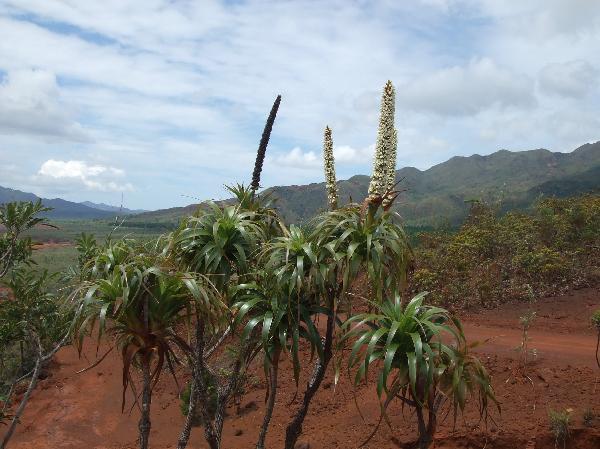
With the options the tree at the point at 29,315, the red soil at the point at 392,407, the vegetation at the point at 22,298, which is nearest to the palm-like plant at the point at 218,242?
the red soil at the point at 392,407

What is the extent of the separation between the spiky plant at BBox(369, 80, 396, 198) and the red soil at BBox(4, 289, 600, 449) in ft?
5.69

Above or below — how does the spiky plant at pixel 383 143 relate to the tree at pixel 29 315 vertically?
above

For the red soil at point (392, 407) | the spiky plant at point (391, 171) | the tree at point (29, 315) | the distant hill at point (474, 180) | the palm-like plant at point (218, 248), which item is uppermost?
the distant hill at point (474, 180)

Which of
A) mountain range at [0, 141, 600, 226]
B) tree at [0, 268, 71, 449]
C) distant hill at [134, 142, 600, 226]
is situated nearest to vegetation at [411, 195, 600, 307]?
tree at [0, 268, 71, 449]

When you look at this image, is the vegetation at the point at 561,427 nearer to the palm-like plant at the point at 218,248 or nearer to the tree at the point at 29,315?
the palm-like plant at the point at 218,248

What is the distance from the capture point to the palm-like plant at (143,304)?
2.98 m

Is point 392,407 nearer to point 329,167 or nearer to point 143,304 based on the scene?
point 329,167

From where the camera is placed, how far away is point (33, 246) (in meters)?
6.55

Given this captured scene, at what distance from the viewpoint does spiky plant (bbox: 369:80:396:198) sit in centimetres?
343

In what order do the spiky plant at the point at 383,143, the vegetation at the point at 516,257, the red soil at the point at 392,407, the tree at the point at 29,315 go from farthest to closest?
the vegetation at the point at 516,257, the tree at the point at 29,315, the red soil at the point at 392,407, the spiky plant at the point at 383,143

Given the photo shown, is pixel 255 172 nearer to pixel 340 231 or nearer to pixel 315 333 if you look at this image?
pixel 340 231

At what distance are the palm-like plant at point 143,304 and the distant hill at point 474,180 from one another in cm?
5224

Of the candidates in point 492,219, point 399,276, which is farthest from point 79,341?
point 492,219

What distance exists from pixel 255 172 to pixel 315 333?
1551 millimetres
